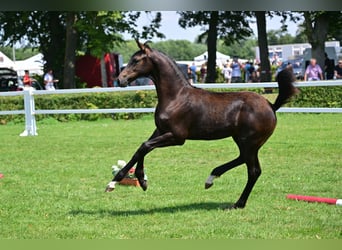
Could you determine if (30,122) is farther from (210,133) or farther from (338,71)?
(338,71)

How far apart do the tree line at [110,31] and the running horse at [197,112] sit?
18.5 metres

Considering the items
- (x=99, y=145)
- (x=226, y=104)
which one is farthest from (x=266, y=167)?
(x=99, y=145)

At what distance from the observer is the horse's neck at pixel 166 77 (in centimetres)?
677

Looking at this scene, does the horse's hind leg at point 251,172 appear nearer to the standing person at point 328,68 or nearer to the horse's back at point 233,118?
the horse's back at point 233,118

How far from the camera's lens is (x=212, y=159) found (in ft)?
36.5

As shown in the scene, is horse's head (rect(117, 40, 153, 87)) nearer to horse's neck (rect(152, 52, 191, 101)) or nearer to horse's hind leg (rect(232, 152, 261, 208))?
horse's neck (rect(152, 52, 191, 101))

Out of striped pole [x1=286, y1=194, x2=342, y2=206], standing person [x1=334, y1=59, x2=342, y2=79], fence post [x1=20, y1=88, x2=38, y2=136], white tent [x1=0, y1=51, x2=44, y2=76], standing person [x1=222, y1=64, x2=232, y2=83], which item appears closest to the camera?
striped pole [x1=286, y1=194, x2=342, y2=206]

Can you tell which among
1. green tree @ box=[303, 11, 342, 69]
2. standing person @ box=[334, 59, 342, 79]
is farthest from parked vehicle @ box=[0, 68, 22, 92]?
standing person @ box=[334, 59, 342, 79]

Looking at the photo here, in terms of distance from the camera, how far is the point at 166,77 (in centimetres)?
677

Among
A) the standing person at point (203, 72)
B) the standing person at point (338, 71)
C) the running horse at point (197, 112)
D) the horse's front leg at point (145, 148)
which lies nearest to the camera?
the horse's front leg at point (145, 148)

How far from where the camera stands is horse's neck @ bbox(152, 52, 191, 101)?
677 cm

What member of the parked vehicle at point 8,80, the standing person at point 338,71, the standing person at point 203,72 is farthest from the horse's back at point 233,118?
the parked vehicle at point 8,80

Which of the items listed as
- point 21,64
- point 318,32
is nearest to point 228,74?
point 318,32

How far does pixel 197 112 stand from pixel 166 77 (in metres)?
0.52
